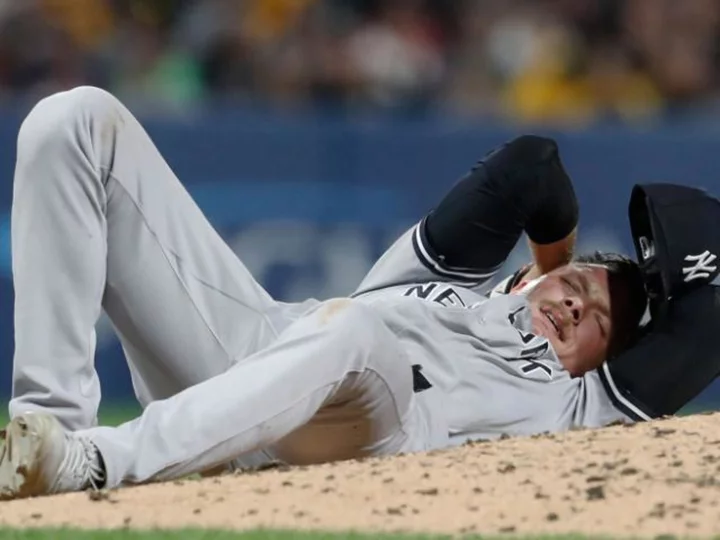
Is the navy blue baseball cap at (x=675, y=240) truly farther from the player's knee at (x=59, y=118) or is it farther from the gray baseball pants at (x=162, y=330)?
the player's knee at (x=59, y=118)

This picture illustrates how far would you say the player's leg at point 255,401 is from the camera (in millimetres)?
4027

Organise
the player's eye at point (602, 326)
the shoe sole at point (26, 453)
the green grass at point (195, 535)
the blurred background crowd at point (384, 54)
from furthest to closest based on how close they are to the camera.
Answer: the blurred background crowd at point (384, 54)
the player's eye at point (602, 326)
the shoe sole at point (26, 453)
the green grass at point (195, 535)

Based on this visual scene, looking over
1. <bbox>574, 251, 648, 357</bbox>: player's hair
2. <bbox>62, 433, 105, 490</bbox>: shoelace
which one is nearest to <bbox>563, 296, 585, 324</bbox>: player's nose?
<bbox>574, 251, 648, 357</bbox>: player's hair

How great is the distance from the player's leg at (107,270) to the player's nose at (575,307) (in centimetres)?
97

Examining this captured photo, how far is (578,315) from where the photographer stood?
5062 mm

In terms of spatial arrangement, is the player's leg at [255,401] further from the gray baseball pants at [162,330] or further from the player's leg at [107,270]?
the player's leg at [107,270]

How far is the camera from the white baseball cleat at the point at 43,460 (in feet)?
12.8

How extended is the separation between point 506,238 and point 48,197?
1.50 metres

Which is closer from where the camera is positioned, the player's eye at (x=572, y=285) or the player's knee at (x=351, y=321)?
the player's knee at (x=351, y=321)

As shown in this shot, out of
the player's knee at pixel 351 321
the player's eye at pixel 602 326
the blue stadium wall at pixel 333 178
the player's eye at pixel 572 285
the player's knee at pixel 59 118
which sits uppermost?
the player's knee at pixel 59 118

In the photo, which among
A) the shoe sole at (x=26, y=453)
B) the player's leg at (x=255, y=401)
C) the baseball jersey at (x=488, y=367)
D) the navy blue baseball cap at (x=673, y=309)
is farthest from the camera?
the navy blue baseball cap at (x=673, y=309)

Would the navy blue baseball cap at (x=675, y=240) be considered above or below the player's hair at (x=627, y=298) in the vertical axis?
above

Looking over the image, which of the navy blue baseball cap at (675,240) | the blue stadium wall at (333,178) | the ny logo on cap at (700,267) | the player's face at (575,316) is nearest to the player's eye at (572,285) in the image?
the player's face at (575,316)

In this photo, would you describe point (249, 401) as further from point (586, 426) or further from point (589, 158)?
point (589, 158)
